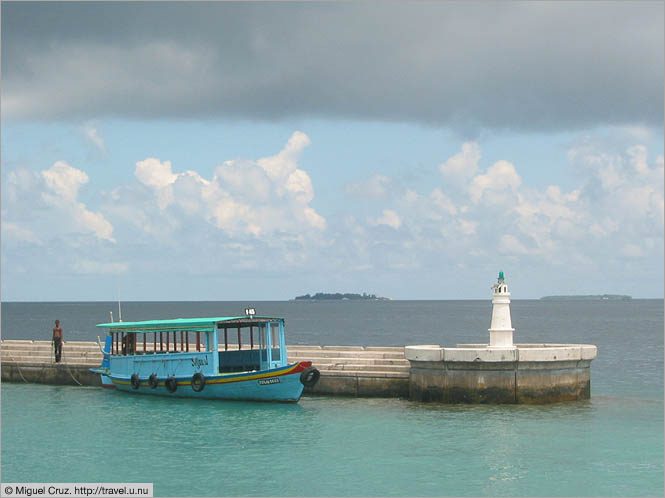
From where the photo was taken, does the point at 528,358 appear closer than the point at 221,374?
Yes

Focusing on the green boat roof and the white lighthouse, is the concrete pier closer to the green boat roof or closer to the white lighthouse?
A: the white lighthouse

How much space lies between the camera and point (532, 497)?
18.5 metres

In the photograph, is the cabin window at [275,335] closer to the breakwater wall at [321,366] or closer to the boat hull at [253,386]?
the breakwater wall at [321,366]

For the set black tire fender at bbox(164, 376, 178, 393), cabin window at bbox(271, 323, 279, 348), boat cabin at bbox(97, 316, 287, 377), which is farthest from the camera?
cabin window at bbox(271, 323, 279, 348)

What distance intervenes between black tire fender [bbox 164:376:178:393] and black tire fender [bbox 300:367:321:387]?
17.6 feet

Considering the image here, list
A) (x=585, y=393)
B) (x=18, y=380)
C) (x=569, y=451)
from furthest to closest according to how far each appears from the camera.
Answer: (x=18, y=380) < (x=585, y=393) < (x=569, y=451)

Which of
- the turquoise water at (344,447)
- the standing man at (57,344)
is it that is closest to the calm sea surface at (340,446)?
the turquoise water at (344,447)

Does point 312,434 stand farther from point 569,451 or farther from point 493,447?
point 569,451

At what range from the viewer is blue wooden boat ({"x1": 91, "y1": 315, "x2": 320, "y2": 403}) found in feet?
99.2

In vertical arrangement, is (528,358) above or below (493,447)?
above

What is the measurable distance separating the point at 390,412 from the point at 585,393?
22.5ft

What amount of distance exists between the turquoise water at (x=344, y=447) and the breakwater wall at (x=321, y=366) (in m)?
0.79

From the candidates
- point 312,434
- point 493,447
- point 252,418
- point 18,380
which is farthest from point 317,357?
point 18,380

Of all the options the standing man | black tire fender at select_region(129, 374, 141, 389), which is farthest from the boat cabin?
the standing man
